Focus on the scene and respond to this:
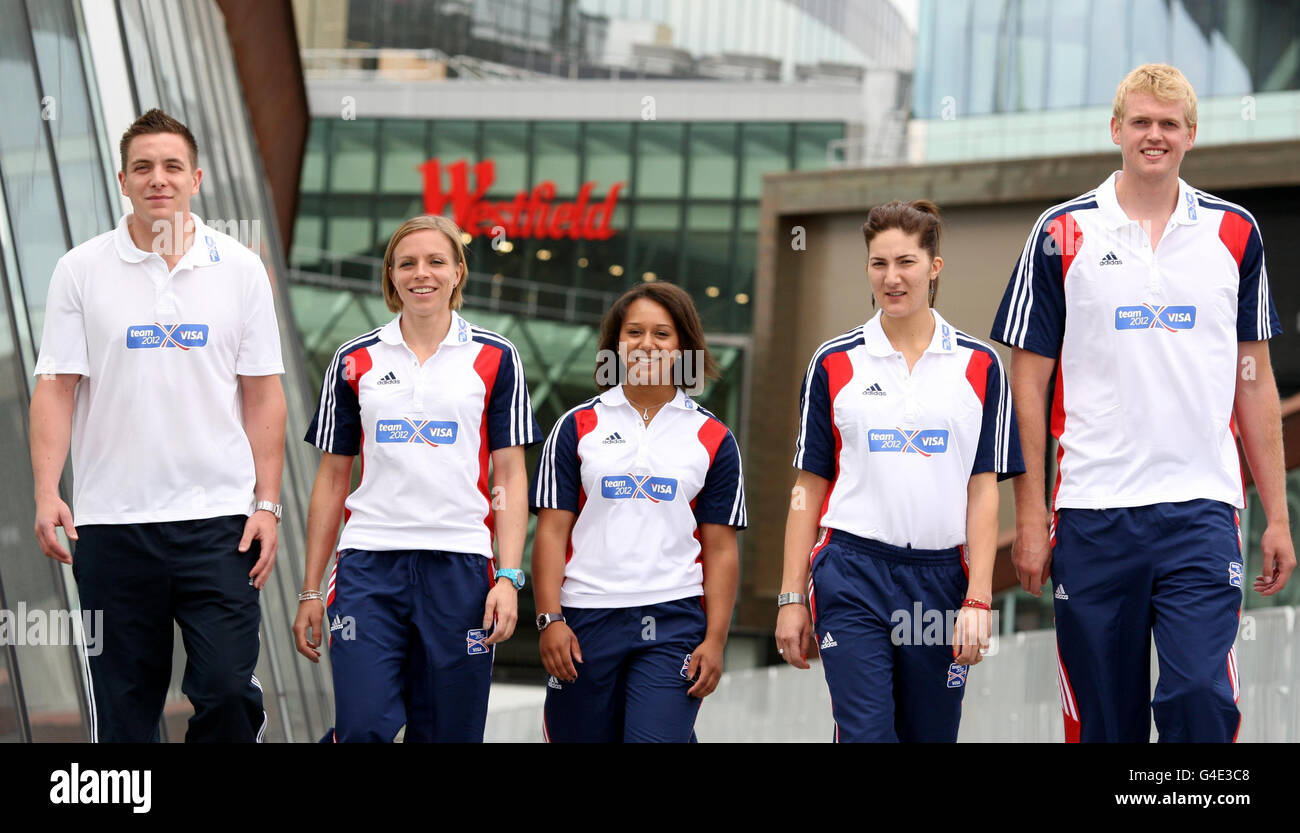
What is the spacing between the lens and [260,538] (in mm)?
4469

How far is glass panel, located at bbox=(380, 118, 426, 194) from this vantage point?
32.3m

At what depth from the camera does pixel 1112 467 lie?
4.47m

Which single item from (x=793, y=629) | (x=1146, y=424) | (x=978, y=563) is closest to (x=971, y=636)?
(x=978, y=563)

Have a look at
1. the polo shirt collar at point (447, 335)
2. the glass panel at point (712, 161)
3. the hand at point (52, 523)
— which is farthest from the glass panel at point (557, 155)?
the hand at point (52, 523)

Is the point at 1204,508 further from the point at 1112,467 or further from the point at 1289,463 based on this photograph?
the point at 1289,463

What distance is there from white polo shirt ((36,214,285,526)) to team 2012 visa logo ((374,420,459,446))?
0.43m

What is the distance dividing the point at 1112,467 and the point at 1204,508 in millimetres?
288

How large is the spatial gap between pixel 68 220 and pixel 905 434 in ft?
14.2

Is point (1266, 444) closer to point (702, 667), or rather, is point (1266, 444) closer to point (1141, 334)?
point (1141, 334)

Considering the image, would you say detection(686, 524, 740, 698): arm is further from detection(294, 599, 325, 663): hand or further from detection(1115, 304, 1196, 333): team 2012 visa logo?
detection(1115, 304, 1196, 333): team 2012 visa logo

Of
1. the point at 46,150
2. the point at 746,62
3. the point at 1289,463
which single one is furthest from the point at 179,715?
the point at 746,62

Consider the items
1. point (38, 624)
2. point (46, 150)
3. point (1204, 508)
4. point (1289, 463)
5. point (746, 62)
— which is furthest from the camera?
point (746, 62)
